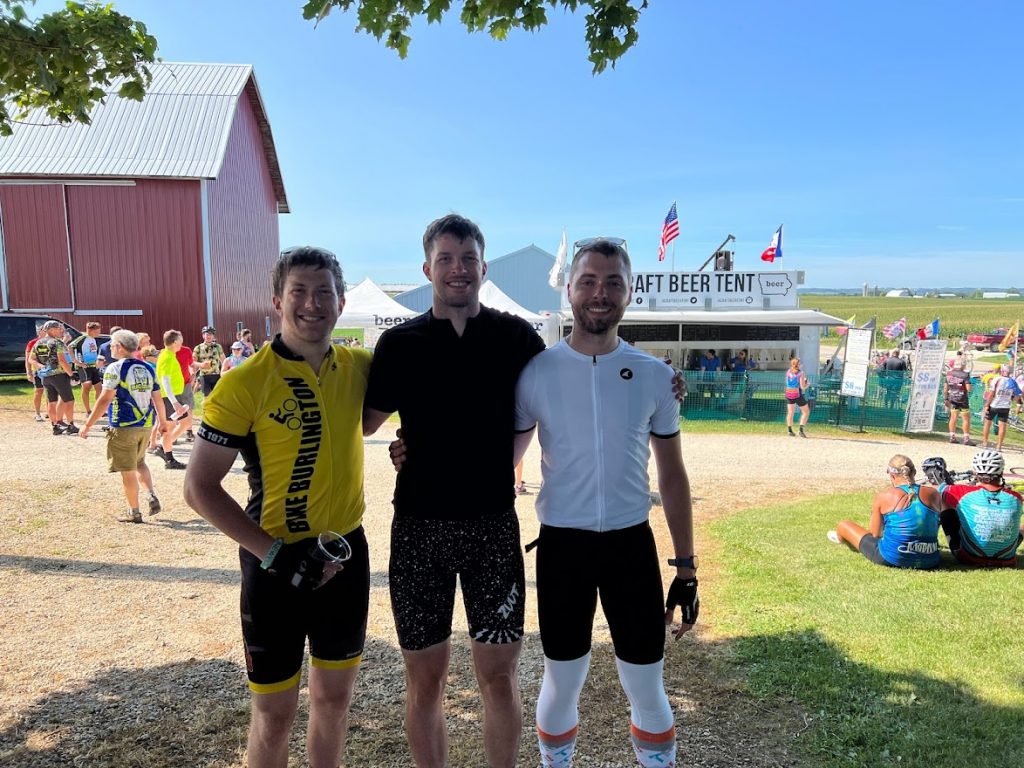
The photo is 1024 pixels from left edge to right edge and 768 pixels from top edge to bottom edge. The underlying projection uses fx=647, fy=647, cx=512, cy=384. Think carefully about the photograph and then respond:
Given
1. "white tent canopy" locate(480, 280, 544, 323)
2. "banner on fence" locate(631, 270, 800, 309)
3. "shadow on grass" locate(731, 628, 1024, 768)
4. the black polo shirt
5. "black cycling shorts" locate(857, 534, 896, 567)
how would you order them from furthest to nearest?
1. "banner on fence" locate(631, 270, 800, 309)
2. "white tent canopy" locate(480, 280, 544, 323)
3. "black cycling shorts" locate(857, 534, 896, 567)
4. "shadow on grass" locate(731, 628, 1024, 768)
5. the black polo shirt

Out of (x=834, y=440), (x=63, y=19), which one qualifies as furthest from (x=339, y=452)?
(x=834, y=440)

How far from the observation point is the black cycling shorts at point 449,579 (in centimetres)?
259

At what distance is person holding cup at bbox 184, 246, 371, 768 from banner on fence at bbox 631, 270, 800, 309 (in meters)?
16.6

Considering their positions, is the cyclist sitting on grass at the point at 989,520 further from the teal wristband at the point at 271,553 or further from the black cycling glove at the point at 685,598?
the teal wristband at the point at 271,553

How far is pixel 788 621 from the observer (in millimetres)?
4699

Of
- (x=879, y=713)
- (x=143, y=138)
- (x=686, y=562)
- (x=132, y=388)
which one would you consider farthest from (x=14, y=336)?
(x=879, y=713)

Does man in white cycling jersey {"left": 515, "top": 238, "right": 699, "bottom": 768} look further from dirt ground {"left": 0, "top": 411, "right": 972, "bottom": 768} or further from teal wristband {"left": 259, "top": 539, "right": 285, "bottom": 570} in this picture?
teal wristband {"left": 259, "top": 539, "right": 285, "bottom": 570}

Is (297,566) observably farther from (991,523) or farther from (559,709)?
(991,523)

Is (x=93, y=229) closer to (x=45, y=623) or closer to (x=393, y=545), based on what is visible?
(x=45, y=623)

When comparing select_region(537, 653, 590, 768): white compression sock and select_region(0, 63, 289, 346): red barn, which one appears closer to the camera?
select_region(537, 653, 590, 768): white compression sock

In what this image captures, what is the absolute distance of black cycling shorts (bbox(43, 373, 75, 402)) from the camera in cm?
1168

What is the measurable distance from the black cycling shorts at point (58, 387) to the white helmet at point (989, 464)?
13.6 metres

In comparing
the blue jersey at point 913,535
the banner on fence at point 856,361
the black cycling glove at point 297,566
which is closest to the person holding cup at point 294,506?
the black cycling glove at point 297,566

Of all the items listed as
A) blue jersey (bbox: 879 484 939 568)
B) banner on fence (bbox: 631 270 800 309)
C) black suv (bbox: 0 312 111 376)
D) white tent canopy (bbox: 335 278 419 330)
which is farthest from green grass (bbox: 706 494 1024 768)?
black suv (bbox: 0 312 111 376)
